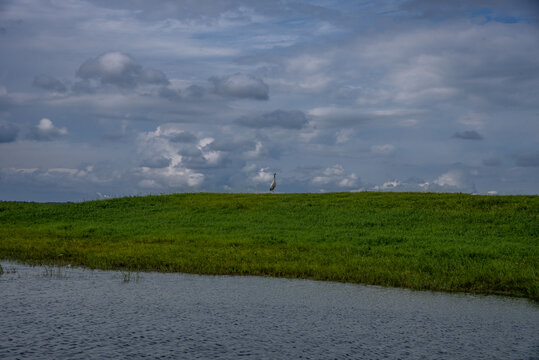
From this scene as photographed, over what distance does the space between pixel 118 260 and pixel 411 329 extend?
1265 centimetres

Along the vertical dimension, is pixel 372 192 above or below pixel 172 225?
above

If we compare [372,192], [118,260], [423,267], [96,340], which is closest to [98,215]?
[118,260]

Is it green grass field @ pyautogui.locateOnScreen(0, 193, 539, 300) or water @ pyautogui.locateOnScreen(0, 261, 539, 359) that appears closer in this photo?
water @ pyautogui.locateOnScreen(0, 261, 539, 359)

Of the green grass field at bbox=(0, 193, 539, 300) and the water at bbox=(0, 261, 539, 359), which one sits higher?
the green grass field at bbox=(0, 193, 539, 300)

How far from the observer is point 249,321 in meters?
11.9

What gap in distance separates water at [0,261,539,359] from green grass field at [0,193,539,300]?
2113 millimetres

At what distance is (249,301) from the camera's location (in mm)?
14031

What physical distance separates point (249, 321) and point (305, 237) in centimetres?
1435

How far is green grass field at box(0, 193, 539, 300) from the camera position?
61.3 ft

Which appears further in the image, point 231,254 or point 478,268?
point 231,254

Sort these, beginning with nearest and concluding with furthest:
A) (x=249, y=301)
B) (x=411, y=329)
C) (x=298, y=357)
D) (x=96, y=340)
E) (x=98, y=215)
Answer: (x=298, y=357), (x=96, y=340), (x=411, y=329), (x=249, y=301), (x=98, y=215)

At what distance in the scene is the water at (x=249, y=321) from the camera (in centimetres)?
987

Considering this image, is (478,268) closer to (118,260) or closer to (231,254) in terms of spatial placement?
(231,254)

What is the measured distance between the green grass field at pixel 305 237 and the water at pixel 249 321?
6.93 ft
